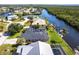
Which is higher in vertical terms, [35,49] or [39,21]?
[39,21]

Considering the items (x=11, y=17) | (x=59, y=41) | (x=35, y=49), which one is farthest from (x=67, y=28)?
(x=11, y=17)

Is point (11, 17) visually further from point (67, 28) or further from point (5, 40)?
point (67, 28)

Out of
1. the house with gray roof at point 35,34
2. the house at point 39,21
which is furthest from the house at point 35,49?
the house at point 39,21

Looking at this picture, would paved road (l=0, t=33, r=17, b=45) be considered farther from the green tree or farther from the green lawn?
the green lawn

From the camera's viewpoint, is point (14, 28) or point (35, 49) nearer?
point (35, 49)

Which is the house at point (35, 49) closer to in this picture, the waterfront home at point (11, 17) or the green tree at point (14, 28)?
the green tree at point (14, 28)

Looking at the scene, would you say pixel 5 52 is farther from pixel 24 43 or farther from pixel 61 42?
pixel 61 42

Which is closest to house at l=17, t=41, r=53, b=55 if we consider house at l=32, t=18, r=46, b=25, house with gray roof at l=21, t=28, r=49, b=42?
house with gray roof at l=21, t=28, r=49, b=42
